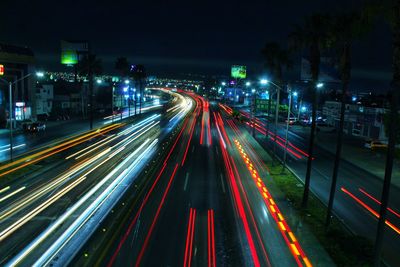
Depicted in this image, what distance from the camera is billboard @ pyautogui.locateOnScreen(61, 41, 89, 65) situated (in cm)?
9131

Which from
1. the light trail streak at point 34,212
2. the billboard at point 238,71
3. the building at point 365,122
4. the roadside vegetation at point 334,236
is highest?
the billboard at point 238,71

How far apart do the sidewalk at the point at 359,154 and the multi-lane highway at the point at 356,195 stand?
1.28m

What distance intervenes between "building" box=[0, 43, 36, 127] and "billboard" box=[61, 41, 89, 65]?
21.1 metres

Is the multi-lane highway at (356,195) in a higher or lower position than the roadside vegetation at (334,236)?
lower

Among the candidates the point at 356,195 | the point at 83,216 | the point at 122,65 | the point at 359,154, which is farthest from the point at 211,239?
the point at 122,65

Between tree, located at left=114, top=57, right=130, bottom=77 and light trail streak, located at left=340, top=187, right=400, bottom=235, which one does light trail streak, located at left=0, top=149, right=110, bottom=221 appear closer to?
light trail streak, located at left=340, top=187, right=400, bottom=235

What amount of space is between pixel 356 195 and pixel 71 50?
78635 millimetres

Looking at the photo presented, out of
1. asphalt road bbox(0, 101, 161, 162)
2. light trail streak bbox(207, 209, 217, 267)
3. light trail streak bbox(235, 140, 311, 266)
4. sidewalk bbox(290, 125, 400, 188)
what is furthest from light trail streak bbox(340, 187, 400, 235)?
asphalt road bbox(0, 101, 161, 162)

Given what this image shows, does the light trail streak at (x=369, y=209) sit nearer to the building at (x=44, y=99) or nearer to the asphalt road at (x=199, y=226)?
the asphalt road at (x=199, y=226)

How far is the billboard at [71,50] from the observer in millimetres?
91312

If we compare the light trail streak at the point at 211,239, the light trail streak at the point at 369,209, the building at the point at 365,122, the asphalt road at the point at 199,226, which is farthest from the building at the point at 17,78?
the building at the point at 365,122

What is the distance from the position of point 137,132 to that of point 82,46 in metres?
36.9

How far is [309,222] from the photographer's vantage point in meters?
23.2

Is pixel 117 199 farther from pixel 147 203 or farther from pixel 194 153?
pixel 194 153
